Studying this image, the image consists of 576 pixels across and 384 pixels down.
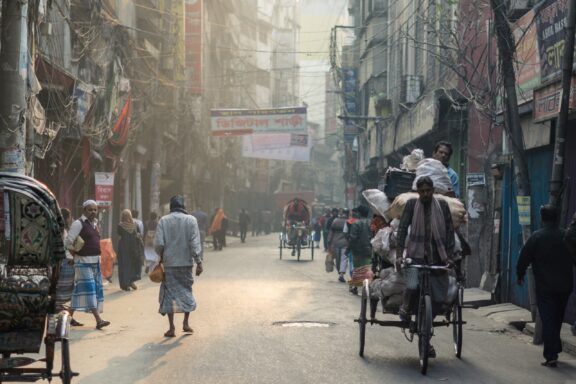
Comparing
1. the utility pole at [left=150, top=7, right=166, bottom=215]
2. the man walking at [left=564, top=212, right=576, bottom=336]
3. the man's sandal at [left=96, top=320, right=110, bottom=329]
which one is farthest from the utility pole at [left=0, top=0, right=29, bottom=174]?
the utility pole at [left=150, top=7, right=166, bottom=215]

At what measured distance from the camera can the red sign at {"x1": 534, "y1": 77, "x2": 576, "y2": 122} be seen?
11945 mm

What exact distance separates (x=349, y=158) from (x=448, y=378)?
169 feet

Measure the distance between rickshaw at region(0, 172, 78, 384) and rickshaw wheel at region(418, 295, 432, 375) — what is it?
3.49 metres

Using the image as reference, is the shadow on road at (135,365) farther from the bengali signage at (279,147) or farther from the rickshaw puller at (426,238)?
the bengali signage at (279,147)

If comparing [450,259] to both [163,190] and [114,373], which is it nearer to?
[114,373]

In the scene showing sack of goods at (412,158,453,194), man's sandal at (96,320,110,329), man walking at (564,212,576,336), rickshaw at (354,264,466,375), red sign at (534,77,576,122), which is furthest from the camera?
man's sandal at (96,320,110,329)

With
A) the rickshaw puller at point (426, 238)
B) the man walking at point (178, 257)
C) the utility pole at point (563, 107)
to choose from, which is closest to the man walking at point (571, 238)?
the utility pole at point (563, 107)

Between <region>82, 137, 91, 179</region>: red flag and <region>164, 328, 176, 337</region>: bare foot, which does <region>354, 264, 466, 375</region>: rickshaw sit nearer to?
<region>164, 328, 176, 337</region>: bare foot

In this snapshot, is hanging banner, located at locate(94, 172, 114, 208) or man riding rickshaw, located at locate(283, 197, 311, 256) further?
man riding rickshaw, located at locate(283, 197, 311, 256)

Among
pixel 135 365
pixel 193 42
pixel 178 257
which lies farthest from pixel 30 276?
pixel 193 42

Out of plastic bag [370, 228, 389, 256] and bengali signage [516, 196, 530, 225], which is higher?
bengali signage [516, 196, 530, 225]

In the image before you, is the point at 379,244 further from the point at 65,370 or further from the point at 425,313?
the point at 65,370

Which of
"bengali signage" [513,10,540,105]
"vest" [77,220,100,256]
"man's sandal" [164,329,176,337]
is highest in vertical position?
"bengali signage" [513,10,540,105]

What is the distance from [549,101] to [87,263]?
7.04 m
